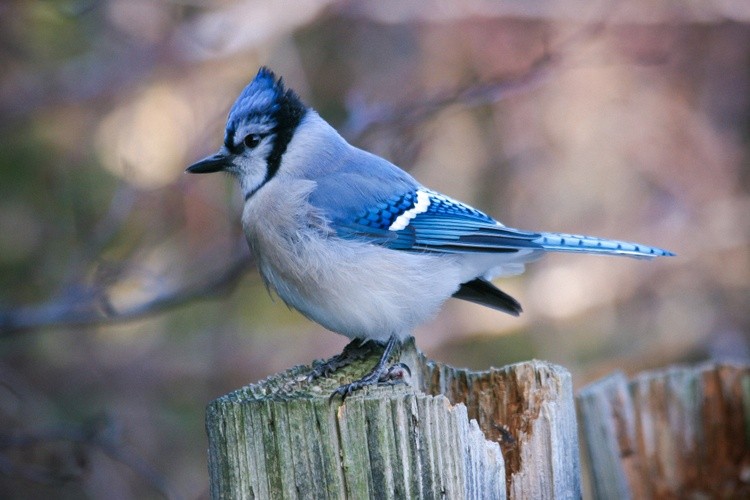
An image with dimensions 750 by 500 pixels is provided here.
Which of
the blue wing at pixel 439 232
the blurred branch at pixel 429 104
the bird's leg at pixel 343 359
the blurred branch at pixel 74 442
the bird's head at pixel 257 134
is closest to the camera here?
the bird's leg at pixel 343 359

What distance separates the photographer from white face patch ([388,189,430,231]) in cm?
297

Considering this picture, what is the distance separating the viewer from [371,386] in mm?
1860

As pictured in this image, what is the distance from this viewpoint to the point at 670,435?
7.17 feet

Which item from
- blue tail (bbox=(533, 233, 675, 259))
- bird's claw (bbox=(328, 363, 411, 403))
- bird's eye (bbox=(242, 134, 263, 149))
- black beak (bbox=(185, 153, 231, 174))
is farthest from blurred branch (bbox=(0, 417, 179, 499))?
blue tail (bbox=(533, 233, 675, 259))

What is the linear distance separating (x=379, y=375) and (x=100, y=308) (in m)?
1.67

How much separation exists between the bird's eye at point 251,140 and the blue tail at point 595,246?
3.33ft

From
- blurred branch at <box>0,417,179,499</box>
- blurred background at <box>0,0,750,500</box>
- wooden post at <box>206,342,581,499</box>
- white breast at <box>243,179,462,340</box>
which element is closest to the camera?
wooden post at <box>206,342,581,499</box>

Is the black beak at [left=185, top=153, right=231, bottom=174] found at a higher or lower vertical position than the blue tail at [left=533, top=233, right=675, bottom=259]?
higher

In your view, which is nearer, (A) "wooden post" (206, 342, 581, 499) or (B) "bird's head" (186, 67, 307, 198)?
(A) "wooden post" (206, 342, 581, 499)

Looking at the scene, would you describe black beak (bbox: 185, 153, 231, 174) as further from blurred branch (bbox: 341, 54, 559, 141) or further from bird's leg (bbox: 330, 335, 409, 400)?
bird's leg (bbox: 330, 335, 409, 400)

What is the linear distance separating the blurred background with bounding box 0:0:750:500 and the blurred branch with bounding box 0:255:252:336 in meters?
0.01

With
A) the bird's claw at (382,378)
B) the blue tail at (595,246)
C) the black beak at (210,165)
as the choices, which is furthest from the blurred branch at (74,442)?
the blue tail at (595,246)

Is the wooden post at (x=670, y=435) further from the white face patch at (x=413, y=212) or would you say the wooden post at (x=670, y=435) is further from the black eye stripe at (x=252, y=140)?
the black eye stripe at (x=252, y=140)

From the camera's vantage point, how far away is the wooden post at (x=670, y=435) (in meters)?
2.16
